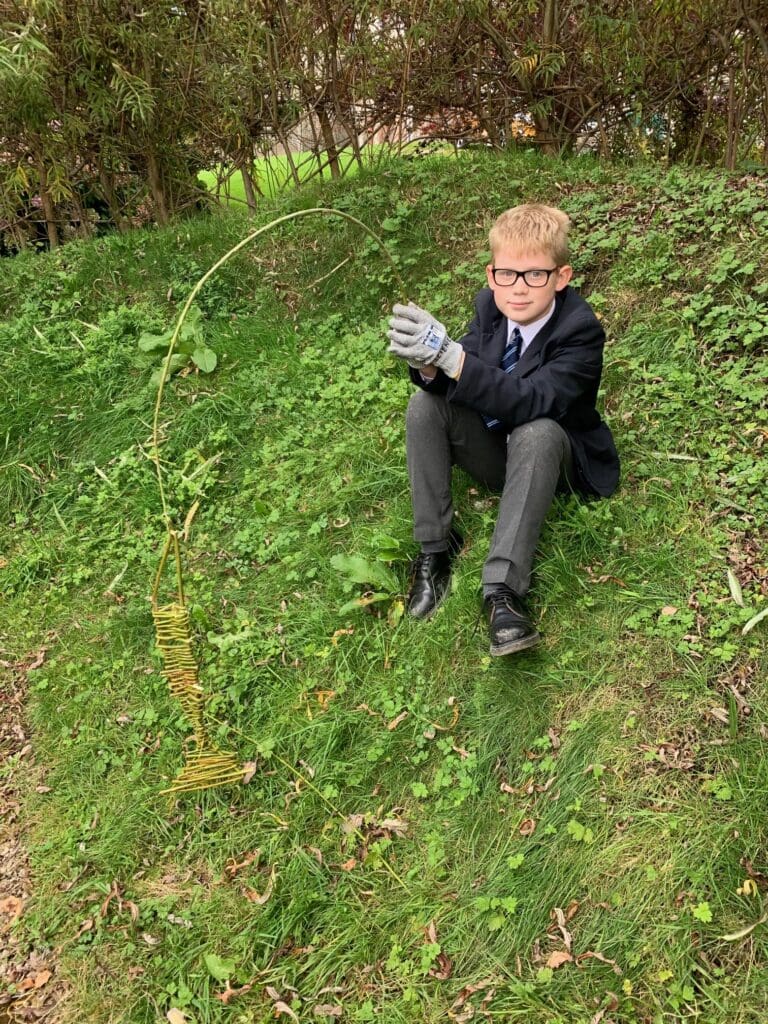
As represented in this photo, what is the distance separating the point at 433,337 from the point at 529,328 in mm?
527

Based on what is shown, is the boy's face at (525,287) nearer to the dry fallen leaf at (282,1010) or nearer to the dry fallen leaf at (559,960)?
the dry fallen leaf at (559,960)

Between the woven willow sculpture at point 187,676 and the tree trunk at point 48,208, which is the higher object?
the tree trunk at point 48,208

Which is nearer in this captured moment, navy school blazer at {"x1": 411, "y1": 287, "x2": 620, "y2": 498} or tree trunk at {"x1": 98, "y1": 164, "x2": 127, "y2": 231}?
navy school blazer at {"x1": 411, "y1": 287, "x2": 620, "y2": 498}

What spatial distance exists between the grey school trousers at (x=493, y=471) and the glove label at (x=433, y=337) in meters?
0.31

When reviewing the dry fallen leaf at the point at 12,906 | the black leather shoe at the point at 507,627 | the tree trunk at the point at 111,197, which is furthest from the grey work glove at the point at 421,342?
the tree trunk at the point at 111,197

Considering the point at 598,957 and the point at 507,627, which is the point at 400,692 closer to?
the point at 507,627

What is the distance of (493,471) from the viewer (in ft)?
8.60

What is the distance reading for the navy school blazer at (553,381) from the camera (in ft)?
7.21

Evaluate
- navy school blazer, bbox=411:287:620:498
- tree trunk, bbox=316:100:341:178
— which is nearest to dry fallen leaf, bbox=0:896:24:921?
→ navy school blazer, bbox=411:287:620:498

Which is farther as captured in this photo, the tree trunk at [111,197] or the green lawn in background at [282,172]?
the tree trunk at [111,197]

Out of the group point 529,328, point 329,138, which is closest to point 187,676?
point 529,328

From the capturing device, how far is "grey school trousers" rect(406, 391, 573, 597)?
7.46 feet

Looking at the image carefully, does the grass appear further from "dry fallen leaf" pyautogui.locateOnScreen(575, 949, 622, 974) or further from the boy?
the boy

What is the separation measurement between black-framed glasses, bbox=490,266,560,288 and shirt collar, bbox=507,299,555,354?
0.11m
